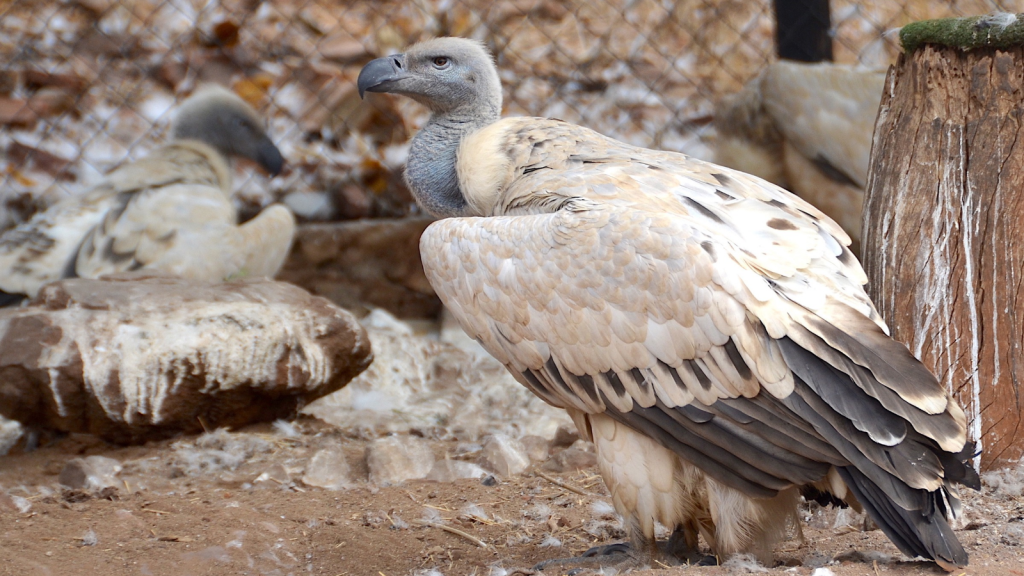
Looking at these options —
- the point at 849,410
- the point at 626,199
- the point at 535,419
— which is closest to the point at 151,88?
the point at 535,419

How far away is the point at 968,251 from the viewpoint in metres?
3.40

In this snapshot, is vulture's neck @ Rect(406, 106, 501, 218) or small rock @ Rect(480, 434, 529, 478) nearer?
vulture's neck @ Rect(406, 106, 501, 218)

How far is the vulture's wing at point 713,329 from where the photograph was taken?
8.57 ft

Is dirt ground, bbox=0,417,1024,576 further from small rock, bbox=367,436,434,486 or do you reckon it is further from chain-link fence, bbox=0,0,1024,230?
chain-link fence, bbox=0,0,1024,230

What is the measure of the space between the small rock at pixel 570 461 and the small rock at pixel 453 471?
0.29 metres

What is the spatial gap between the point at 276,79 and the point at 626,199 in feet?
19.2

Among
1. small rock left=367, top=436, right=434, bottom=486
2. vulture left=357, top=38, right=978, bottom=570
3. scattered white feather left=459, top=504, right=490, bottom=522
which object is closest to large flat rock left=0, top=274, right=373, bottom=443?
small rock left=367, top=436, right=434, bottom=486

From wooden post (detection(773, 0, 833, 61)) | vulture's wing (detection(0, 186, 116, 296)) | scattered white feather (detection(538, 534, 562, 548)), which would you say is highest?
wooden post (detection(773, 0, 833, 61))

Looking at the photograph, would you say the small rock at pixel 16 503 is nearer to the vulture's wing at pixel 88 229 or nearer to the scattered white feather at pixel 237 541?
the scattered white feather at pixel 237 541

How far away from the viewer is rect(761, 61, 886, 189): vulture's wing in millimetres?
6109

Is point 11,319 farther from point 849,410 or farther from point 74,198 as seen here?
point 849,410

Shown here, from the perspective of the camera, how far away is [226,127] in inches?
273

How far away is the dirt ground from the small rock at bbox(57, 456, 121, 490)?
0.06 metres

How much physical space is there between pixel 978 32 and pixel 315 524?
273 centimetres
